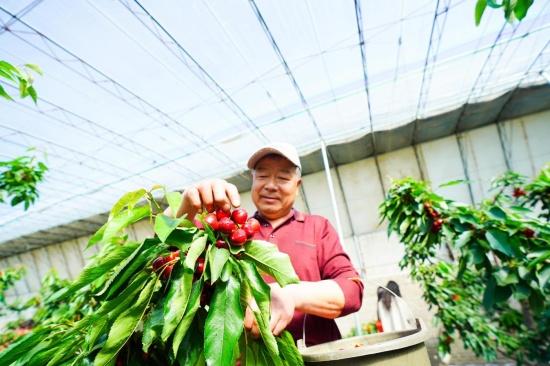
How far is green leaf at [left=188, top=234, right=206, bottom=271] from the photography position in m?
0.63

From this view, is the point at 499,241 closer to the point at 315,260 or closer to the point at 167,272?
the point at 315,260

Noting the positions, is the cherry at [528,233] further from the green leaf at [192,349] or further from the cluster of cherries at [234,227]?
the green leaf at [192,349]

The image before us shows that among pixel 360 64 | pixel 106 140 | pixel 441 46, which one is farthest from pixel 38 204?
pixel 441 46

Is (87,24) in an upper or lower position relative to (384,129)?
upper

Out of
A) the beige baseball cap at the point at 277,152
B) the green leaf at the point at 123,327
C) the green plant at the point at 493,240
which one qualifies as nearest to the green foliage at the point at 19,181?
the beige baseball cap at the point at 277,152

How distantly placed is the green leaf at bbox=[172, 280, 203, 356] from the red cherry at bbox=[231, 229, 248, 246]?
14 cm

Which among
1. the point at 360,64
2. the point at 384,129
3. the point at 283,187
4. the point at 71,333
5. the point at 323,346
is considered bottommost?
the point at 323,346

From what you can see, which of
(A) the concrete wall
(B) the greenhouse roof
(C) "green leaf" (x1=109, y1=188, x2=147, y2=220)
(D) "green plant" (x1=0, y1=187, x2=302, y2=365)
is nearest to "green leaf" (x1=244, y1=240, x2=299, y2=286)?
(D) "green plant" (x1=0, y1=187, x2=302, y2=365)

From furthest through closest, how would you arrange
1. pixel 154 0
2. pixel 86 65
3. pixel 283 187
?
1. pixel 86 65
2. pixel 154 0
3. pixel 283 187

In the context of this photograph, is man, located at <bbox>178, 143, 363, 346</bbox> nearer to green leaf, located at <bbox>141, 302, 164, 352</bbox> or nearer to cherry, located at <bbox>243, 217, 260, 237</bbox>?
cherry, located at <bbox>243, 217, 260, 237</bbox>

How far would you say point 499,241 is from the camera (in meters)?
1.89

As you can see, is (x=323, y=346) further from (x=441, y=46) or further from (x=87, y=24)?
(x=441, y=46)

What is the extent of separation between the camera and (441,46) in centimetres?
583

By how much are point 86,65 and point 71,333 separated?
5765 millimetres
